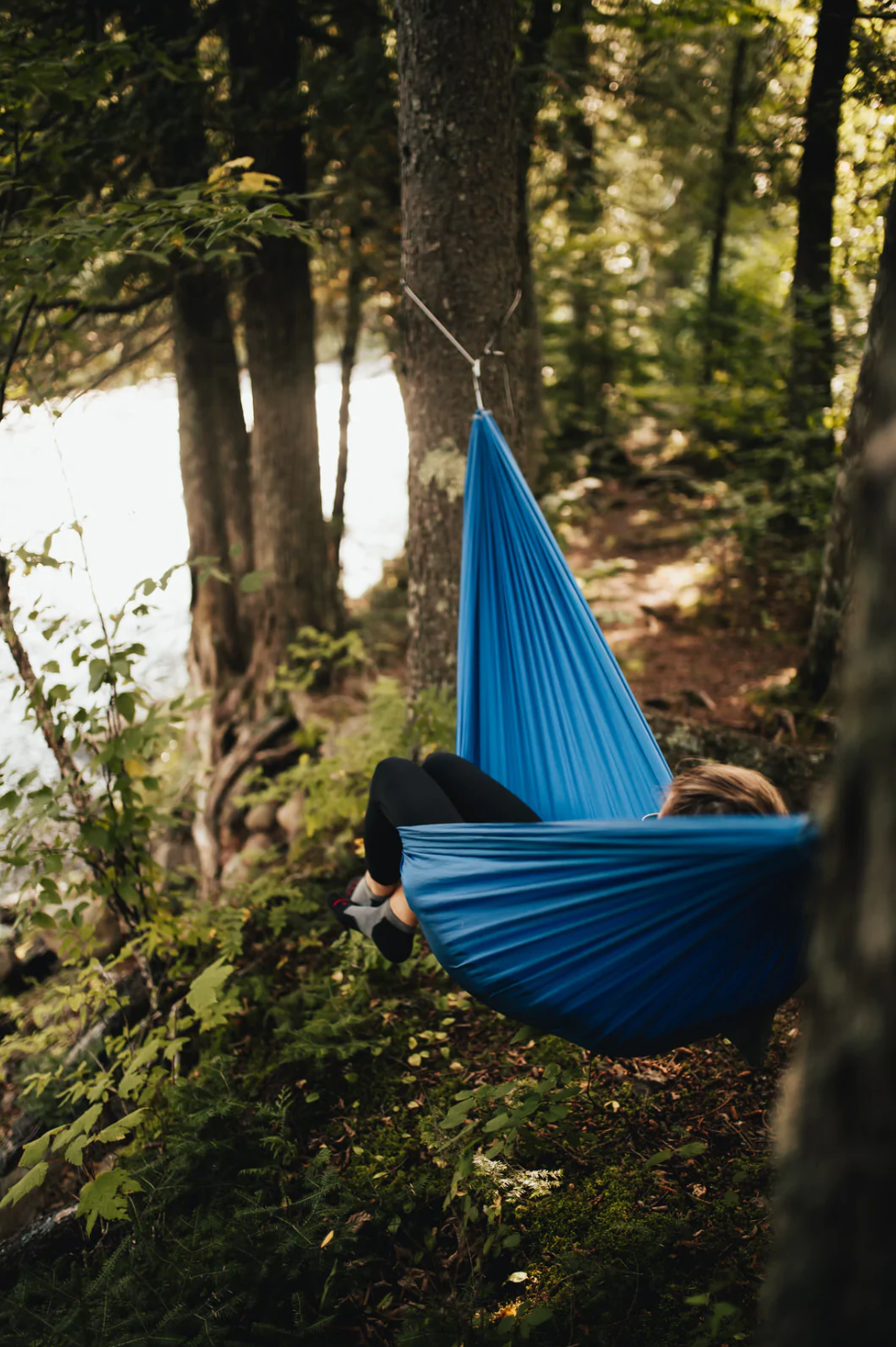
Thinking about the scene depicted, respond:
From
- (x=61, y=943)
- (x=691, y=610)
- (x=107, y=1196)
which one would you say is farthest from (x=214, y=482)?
(x=107, y=1196)

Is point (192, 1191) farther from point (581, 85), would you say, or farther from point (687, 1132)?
point (581, 85)

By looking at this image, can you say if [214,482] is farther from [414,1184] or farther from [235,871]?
[414,1184]

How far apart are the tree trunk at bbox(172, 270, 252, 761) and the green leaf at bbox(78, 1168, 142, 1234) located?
8.05ft

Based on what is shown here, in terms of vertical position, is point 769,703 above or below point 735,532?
below

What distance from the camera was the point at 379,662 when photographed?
158 inches

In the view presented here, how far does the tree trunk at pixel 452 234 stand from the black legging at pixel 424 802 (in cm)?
83

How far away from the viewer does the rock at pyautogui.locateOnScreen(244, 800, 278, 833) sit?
322 centimetres

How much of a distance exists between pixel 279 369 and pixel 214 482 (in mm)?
701

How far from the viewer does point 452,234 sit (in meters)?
2.14

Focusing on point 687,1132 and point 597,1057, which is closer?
point 687,1132

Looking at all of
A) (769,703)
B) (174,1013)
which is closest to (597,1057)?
(174,1013)

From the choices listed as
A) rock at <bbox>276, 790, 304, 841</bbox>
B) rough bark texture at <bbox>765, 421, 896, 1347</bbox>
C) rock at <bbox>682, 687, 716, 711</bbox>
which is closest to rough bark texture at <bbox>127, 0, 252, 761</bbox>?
rock at <bbox>276, 790, 304, 841</bbox>

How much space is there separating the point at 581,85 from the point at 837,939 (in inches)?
151

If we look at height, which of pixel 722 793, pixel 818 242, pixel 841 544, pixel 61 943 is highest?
pixel 818 242
